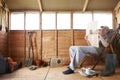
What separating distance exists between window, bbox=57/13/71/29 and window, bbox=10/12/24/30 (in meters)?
1.34

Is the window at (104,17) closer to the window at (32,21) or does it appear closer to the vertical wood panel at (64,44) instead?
the vertical wood panel at (64,44)

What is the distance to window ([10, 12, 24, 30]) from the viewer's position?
20.3 ft

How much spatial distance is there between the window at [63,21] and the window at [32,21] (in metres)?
0.76

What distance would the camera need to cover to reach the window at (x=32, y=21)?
620 centimetres

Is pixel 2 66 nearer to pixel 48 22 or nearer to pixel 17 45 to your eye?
pixel 17 45

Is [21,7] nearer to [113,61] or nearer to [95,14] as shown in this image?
[95,14]

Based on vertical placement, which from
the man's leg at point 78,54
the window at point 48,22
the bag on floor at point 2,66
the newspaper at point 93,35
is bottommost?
the bag on floor at point 2,66

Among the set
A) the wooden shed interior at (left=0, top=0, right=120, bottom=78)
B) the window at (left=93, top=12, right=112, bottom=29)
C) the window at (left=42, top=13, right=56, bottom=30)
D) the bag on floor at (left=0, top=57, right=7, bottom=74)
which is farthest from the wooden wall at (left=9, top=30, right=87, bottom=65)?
the bag on floor at (left=0, top=57, right=7, bottom=74)

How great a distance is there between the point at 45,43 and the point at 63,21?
3.37 feet

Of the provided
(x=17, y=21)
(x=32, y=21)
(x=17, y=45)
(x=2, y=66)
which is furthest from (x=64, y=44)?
(x=2, y=66)

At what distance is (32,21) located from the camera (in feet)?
20.4

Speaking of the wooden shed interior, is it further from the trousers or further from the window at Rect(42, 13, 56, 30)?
the trousers

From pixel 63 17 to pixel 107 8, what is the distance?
1.59 meters

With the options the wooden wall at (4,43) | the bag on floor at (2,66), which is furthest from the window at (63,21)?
the bag on floor at (2,66)
